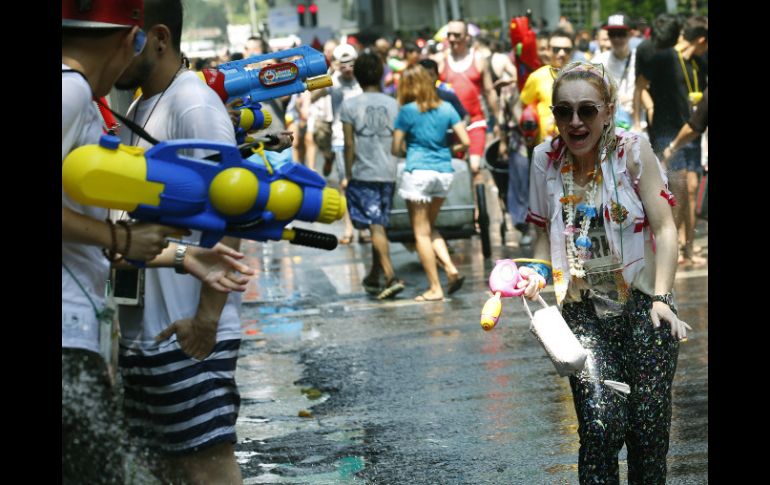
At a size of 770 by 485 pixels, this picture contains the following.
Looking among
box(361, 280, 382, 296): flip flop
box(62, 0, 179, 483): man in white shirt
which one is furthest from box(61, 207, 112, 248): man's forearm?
box(361, 280, 382, 296): flip flop

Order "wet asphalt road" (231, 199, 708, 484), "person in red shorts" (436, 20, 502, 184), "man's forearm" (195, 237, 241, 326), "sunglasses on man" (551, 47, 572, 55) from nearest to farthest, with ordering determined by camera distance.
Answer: "man's forearm" (195, 237, 241, 326), "wet asphalt road" (231, 199, 708, 484), "sunglasses on man" (551, 47, 572, 55), "person in red shorts" (436, 20, 502, 184)

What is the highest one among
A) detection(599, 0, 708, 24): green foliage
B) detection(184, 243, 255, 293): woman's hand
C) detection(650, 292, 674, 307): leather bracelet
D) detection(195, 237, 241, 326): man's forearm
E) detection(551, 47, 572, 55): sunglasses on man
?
detection(184, 243, 255, 293): woman's hand

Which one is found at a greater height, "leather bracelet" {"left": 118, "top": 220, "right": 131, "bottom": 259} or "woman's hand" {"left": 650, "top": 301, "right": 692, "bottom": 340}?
"leather bracelet" {"left": 118, "top": 220, "right": 131, "bottom": 259}

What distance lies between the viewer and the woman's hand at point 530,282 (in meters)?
4.90

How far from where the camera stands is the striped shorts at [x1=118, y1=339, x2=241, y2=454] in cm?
446

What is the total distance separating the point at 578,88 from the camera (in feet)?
16.3

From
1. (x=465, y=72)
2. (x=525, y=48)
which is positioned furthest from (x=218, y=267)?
(x=465, y=72)

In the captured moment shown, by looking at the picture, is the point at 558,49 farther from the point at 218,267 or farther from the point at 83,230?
the point at 83,230

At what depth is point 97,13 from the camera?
137 inches

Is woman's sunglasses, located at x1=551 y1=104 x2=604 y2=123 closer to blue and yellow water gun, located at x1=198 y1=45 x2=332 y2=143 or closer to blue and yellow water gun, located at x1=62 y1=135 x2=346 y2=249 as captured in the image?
blue and yellow water gun, located at x1=198 y1=45 x2=332 y2=143
